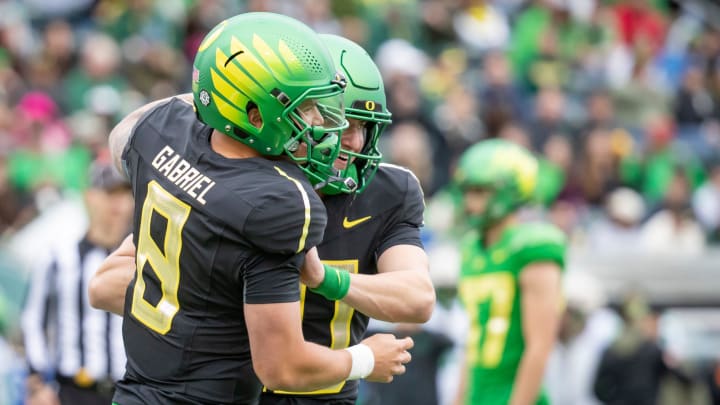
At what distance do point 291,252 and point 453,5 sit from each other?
35.6ft

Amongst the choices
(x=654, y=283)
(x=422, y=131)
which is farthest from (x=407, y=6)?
(x=654, y=283)

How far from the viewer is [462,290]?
6129mm

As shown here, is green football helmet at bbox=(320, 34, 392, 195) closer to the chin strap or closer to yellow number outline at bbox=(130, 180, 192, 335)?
the chin strap

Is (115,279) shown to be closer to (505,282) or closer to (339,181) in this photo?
(339,181)

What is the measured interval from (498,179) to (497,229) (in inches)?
9.6

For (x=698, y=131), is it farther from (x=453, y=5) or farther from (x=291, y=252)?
(x=291, y=252)

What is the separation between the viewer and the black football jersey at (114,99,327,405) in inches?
131

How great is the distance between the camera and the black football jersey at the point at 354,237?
13.1 feet

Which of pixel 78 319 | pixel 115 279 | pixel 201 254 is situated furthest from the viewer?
pixel 78 319

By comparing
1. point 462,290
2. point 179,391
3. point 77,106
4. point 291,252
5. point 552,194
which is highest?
point 291,252

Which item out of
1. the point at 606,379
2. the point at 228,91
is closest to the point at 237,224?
the point at 228,91

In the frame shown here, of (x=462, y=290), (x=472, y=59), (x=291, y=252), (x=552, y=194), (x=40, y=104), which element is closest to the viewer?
(x=291, y=252)

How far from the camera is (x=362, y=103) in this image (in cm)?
401

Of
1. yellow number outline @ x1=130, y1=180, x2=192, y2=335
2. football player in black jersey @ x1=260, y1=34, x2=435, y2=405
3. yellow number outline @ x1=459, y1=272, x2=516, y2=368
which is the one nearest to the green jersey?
yellow number outline @ x1=459, y1=272, x2=516, y2=368
